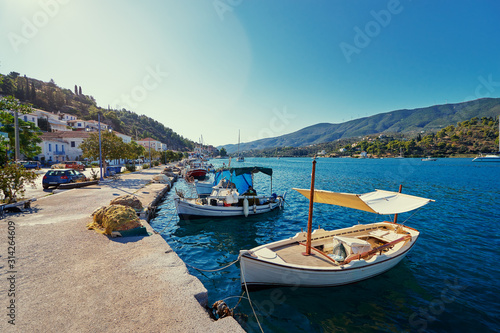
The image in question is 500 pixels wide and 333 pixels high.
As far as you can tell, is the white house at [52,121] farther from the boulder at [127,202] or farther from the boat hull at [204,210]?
the boat hull at [204,210]

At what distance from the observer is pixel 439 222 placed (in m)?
15.8

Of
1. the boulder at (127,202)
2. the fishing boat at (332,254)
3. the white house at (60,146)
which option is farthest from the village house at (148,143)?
the fishing boat at (332,254)

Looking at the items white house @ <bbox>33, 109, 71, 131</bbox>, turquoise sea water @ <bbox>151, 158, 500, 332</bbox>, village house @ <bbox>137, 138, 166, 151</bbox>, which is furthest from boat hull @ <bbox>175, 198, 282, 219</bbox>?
village house @ <bbox>137, 138, 166, 151</bbox>

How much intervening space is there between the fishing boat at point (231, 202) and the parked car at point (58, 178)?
13515 millimetres

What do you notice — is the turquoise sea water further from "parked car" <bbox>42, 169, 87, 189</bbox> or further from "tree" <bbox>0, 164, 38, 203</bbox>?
"parked car" <bbox>42, 169, 87, 189</bbox>

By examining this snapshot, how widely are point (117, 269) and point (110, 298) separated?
1463 millimetres

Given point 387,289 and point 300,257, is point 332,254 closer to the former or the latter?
point 300,257

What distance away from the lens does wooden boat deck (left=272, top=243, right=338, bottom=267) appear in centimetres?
737

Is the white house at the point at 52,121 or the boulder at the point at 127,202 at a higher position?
the white house at the point at 52,121

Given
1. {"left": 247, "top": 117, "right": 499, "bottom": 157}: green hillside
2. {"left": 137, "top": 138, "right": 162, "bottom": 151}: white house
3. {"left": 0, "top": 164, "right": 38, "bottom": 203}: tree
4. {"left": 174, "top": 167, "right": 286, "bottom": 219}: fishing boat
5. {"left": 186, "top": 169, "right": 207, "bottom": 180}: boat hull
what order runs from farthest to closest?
{"left": 247, "top": 117, "right": 499, "bottom": 157}: green hillside < {"left": 137, "top": 138, "right": 162, "bottom": 151}: white house < {"left": 186, "top": 169, "right": 207, "bottom": 180}: boat hull < {"left": 174, "top": 167, "right": 286, "bottom": 219}: fishing boat < {"left": 0, "top": 164, "right": 38, "bottom": 203}: tree

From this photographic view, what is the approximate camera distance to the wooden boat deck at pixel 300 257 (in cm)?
737

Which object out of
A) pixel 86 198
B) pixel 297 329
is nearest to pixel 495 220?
pixel 297 329

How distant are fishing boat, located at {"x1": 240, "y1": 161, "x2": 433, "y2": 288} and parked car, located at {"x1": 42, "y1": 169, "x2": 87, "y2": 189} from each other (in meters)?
22.7

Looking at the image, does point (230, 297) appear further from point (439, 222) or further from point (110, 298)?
point (439, 222)
